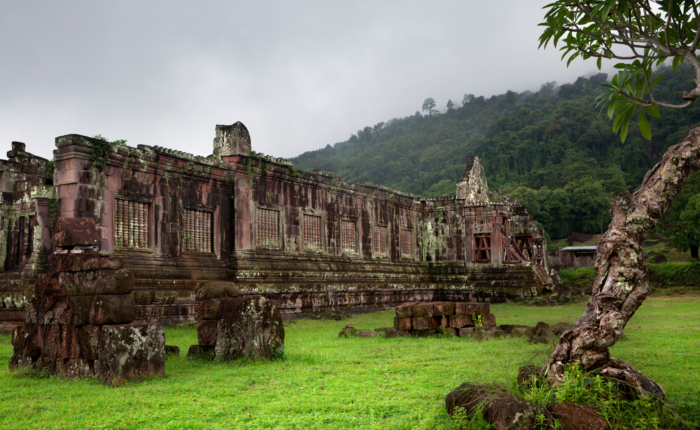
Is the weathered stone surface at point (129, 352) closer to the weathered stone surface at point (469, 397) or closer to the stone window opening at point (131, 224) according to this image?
the weathered stone surface at point (469, 397)

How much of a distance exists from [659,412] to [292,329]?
10.8 meters

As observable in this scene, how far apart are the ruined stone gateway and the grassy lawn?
3.46m

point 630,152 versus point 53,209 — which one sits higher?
point 630,152

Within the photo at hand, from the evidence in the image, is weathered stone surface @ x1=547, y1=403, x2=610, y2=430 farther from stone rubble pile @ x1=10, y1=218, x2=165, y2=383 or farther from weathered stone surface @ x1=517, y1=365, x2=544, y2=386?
stone rubble pile @ x1=10, y1=218, x2=165, y2=383

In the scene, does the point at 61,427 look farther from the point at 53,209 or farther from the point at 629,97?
the point at 53,209

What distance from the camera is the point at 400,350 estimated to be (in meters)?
10.3

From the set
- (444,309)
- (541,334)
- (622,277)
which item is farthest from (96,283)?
(541,334)

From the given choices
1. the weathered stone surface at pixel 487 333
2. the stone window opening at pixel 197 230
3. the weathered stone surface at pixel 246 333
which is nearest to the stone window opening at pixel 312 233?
the stone window opening at pixel 197 230

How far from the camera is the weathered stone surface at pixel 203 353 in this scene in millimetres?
9023

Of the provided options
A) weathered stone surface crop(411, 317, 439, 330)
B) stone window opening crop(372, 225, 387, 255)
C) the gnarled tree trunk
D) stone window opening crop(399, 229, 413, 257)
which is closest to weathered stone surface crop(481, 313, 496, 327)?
weathered stone surface crop(411, 317, 439, 330)

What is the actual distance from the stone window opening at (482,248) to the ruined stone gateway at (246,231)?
5cm

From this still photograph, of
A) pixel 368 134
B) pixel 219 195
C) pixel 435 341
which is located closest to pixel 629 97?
pixel 435 341

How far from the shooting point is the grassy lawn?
210 inches

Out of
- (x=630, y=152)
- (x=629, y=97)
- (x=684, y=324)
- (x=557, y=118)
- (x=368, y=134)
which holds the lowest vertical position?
(x=684, y=324)
